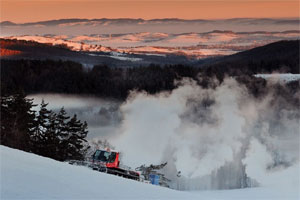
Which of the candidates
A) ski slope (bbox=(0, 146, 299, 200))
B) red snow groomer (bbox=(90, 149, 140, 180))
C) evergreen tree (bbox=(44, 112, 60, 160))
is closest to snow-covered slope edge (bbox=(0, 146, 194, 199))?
ski slope (bbox=(0, 146, 299, 200))

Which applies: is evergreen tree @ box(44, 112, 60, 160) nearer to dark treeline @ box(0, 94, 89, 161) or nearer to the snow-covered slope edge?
dark treeline @ box(0, 94, 89, 161)

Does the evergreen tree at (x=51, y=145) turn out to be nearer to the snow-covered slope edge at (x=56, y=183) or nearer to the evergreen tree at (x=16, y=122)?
the evergreen tree at (x=16, y=122)

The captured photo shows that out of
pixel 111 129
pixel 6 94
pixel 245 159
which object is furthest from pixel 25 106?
pixel 111 129

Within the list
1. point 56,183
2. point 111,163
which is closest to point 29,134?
point 111,163

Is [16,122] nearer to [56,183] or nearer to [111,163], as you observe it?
[111,163]

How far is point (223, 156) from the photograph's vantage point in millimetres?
180375

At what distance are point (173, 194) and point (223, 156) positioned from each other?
487 feet

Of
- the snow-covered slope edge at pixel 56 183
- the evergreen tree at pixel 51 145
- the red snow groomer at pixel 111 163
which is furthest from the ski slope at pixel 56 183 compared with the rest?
the evergreen tree at pixel 51 145

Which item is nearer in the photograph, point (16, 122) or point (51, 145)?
point (51, 145)

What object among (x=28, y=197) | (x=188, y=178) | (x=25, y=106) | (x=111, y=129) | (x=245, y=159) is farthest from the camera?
(x=111, y=129)

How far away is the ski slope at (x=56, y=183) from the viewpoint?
25750 mm

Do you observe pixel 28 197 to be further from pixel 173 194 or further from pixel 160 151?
pixel 160 151

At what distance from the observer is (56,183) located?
92.3 ft

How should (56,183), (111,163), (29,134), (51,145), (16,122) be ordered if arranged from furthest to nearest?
(16,122) → (29,134) → (51,145) → (111,163) → (56,183)
